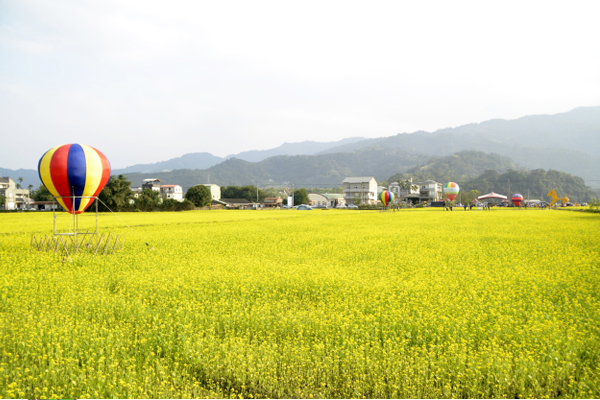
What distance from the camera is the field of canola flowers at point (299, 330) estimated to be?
547cm

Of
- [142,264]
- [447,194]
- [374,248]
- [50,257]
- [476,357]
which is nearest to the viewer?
[476,357]

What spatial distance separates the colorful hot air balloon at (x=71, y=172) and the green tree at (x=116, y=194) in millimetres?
53488

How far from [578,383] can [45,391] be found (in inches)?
280

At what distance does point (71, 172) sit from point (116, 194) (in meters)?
55.6

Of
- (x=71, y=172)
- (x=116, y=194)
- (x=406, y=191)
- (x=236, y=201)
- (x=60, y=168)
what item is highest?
(x=60, y=168)

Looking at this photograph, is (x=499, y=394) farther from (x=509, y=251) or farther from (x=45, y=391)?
(x=509, y=251)

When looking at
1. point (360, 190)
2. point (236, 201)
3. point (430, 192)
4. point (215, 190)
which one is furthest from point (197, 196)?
point (430, 192)

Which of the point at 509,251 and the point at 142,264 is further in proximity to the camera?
the point at 509,251

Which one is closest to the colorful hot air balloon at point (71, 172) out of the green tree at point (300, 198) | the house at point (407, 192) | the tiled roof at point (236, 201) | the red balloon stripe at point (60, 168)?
the red balloon stripe at point (60, 168)

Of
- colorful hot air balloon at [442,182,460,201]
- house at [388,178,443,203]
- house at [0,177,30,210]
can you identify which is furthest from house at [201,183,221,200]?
colorful hot air balloon at [442,182,460,201]

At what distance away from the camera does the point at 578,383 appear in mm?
5398

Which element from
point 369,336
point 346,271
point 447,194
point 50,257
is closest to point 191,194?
point 447,194

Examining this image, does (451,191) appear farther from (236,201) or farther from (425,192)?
(236,201)

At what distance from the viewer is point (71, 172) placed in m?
17.3
